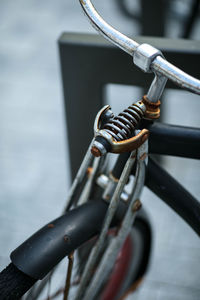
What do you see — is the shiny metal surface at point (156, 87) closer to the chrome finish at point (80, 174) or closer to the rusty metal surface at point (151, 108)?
the rusty metal surface at point (151, 108)

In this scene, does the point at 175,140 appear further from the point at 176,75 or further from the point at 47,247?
the point at 47,247

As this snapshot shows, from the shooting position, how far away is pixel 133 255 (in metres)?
1.41

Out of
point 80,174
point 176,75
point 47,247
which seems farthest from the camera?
point 80,174

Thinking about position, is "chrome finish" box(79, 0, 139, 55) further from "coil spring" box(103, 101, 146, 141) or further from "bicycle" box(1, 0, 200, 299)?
"coil spring" box(103, 101, 146, 141)

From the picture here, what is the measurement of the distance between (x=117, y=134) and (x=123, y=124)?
24mm

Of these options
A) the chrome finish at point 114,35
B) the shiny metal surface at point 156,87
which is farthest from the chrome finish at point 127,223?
the chrome finish at point 114,35

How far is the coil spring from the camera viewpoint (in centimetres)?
77

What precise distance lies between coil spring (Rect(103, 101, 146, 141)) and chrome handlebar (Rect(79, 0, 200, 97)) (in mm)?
88

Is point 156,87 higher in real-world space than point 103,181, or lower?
higher

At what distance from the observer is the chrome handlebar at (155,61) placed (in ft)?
2.44

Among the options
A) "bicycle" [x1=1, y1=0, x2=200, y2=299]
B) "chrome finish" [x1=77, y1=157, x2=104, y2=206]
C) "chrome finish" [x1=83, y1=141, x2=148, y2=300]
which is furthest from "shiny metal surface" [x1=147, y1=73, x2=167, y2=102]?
"chrome finish" [x1=77, y1=157, x2=104, y2=206]

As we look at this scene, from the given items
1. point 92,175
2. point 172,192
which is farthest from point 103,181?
point 172,192

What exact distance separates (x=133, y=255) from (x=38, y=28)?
2.13 meters

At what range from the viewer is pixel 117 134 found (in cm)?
77
